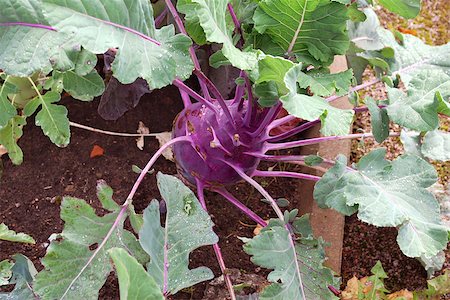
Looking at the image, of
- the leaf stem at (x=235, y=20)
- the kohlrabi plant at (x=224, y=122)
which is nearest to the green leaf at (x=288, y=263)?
the kohlrabi plant at (x=224, y=122)

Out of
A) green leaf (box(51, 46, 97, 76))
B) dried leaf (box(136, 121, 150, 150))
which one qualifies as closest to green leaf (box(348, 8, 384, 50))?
dried leaf (box(136, 121, 150, 150))

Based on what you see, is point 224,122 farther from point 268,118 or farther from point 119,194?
point 119,194

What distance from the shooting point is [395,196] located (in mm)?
1097

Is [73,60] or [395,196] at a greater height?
[73,60]

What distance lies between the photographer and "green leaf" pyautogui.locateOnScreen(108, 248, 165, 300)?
2.33ft

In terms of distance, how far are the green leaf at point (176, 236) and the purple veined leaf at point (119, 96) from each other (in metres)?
0.38

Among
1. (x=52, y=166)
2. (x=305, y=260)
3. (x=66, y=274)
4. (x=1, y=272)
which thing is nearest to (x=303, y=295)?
(x=305, y=260)

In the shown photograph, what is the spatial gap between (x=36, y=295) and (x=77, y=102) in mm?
620

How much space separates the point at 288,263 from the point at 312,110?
304 millimetres

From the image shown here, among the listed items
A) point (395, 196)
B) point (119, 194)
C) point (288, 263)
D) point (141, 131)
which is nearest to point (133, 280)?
point (288, 263)

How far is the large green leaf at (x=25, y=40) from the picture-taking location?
3.22 ft

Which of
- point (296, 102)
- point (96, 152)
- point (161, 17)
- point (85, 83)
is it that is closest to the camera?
point (296, 102)

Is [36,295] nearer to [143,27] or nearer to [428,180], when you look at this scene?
[143,27]

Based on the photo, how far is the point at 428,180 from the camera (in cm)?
112
